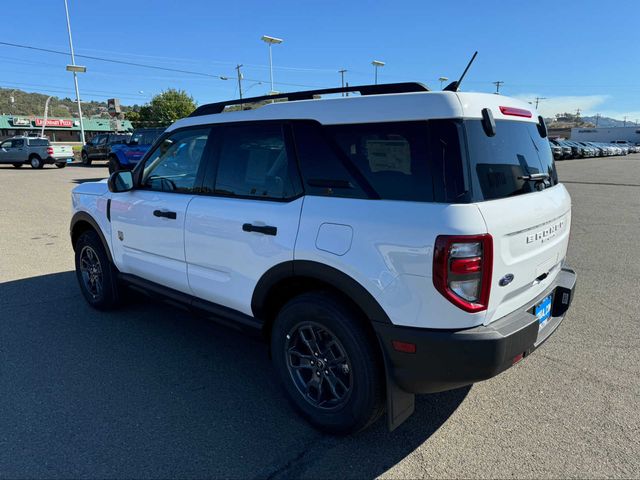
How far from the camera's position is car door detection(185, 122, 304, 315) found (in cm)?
267

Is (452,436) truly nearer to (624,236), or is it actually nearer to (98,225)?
(98,225)

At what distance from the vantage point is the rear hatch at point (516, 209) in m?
2.14

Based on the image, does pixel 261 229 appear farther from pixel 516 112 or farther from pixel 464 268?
pixel 516 112

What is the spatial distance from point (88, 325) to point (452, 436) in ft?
11.2

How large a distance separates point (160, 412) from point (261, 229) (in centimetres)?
137

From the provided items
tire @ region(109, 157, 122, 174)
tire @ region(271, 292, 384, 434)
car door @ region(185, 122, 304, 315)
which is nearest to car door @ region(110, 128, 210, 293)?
car door @ region(185, 122, 304, 315)

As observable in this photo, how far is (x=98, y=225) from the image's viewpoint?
427 cm

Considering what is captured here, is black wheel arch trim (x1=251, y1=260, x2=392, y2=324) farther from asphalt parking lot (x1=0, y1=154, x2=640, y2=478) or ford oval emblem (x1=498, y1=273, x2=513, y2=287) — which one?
asphalt parking lot (x1=0, y1=154, x2=640, y2=478)

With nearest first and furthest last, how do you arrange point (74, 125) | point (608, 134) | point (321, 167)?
1. point (321, 167)
2. point (74, 125)
3. point (608, 134)

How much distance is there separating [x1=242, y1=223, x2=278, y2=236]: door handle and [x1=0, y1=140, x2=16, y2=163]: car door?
2647 cm

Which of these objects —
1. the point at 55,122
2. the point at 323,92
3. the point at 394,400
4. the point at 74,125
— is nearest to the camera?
the point at 394,400

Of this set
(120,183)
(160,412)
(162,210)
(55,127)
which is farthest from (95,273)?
(55,127)

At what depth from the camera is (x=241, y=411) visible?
287cm

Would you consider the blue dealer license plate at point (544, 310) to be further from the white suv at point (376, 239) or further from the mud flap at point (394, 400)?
the mud flap at point (394, 400)
